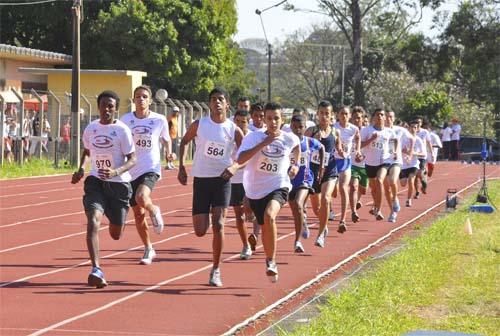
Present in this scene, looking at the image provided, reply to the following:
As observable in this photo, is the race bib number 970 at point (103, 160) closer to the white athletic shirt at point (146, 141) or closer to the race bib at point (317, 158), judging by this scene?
the white athletic shirt at point (146, 141)

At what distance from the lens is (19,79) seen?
152 feet

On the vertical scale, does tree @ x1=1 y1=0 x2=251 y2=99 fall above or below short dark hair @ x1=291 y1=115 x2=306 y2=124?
above

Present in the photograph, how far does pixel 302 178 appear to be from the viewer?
15617mm

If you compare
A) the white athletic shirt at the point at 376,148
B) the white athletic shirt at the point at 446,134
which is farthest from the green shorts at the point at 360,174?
the white athletic shirt at the point at 446,134

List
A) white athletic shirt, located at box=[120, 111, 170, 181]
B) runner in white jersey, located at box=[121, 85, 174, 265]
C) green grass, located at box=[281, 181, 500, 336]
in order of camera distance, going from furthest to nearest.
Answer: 1. white athletic shirt, located at box=[120, 111, 170, 181]
2. runner in white jersey, located at box=[121, 85, 174, 265]
3. green grass, located at box=[281, 181, 500, 336]

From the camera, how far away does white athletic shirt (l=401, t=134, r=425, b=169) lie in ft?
80.6

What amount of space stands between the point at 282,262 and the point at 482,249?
3196 millimetres

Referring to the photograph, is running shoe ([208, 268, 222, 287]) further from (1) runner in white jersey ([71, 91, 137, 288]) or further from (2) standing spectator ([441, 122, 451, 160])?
(2) standing spectator ([441, 122, 451, 160])

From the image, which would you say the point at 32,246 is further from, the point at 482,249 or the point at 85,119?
the point at 85,119

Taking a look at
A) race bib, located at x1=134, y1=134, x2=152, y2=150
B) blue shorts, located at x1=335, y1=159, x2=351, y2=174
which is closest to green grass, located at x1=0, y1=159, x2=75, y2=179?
blue shorts, located at x1=335, y1=159, x2=351, y2=174

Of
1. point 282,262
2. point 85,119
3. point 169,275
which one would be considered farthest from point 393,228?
point 85,119

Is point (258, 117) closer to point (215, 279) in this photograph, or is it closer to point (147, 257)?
point (147, 257)

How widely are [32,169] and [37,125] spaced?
9.69ft

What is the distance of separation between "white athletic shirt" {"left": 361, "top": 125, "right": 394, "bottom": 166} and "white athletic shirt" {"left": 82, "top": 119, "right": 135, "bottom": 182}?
894 centimetres
